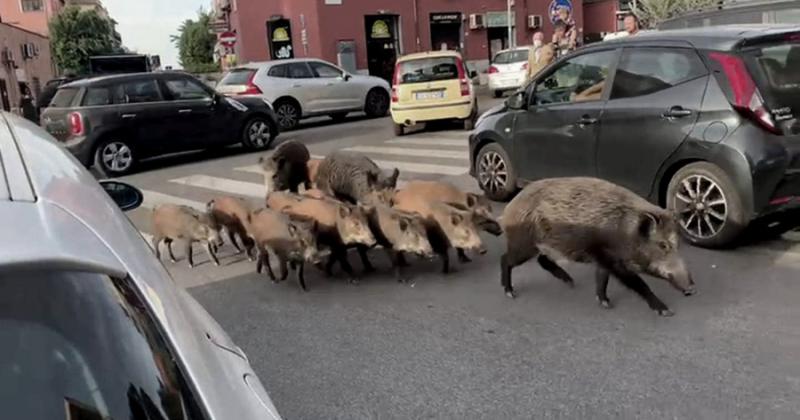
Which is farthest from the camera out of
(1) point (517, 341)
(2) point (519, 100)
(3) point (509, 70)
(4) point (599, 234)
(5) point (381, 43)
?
(5) point (381, 43)

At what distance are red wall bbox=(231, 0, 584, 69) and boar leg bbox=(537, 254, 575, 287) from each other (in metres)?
25.9

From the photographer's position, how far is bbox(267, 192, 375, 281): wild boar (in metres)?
5.94

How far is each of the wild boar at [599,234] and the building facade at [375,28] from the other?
26.1 meters

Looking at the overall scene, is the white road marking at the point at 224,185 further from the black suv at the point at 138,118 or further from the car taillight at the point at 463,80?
the car taillight at the point at 463,80

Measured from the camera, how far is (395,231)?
596 cm

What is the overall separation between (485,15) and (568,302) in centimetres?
3104

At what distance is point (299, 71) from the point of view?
19.6m

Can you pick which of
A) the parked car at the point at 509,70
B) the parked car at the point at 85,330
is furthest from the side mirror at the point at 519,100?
the parked car at the point at 509,70

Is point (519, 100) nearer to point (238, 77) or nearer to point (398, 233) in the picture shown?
point (398, 233)

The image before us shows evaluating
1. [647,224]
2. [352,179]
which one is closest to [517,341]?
[647,224]

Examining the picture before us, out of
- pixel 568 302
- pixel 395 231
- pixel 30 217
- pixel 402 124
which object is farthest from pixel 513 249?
pixel 402 124

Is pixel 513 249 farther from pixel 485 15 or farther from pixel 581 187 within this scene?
pixel 485 15

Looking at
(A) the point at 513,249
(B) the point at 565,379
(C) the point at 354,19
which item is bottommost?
(B) the point at 565,379

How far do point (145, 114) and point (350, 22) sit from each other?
1899cm
